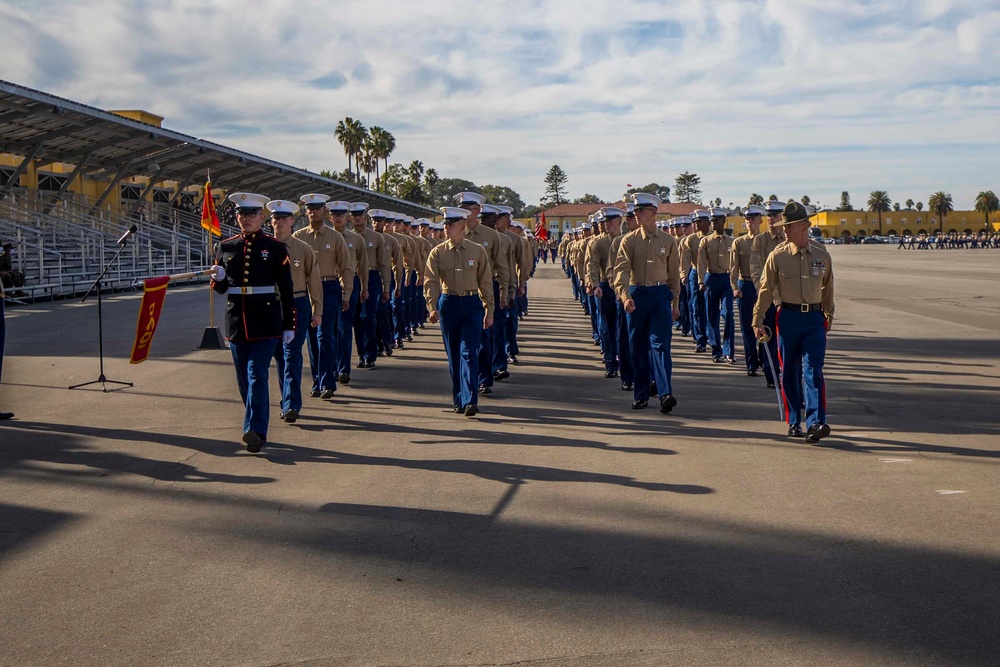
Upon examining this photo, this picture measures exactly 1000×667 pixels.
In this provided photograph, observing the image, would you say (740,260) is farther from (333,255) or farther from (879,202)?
(879,202)

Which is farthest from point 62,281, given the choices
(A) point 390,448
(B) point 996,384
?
(B) point 996,384

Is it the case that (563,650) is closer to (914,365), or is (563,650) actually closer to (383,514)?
(383,514)

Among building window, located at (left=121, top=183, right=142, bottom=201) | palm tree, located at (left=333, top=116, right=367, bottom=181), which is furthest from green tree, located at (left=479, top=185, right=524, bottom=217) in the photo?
building window, located at (left=121, top=183, right=142, bottom=201)

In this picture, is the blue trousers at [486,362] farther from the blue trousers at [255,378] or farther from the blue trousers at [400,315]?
the blue trousers at [400,315]

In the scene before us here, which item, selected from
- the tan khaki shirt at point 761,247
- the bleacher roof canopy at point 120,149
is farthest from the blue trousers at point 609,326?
the bleacher roof canopy at point 120,149

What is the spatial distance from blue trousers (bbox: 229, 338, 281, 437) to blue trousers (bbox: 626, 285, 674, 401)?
3750 mm

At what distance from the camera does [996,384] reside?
1125cm

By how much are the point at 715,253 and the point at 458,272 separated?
619cm

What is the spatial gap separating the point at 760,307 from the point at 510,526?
12.9ft

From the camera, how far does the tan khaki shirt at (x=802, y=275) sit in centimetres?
815

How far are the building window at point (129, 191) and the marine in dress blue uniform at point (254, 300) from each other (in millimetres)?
38084

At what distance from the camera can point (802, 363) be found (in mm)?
8250

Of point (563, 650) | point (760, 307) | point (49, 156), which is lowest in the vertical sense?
point (563, 650)

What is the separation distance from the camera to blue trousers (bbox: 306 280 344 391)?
1069 cm
